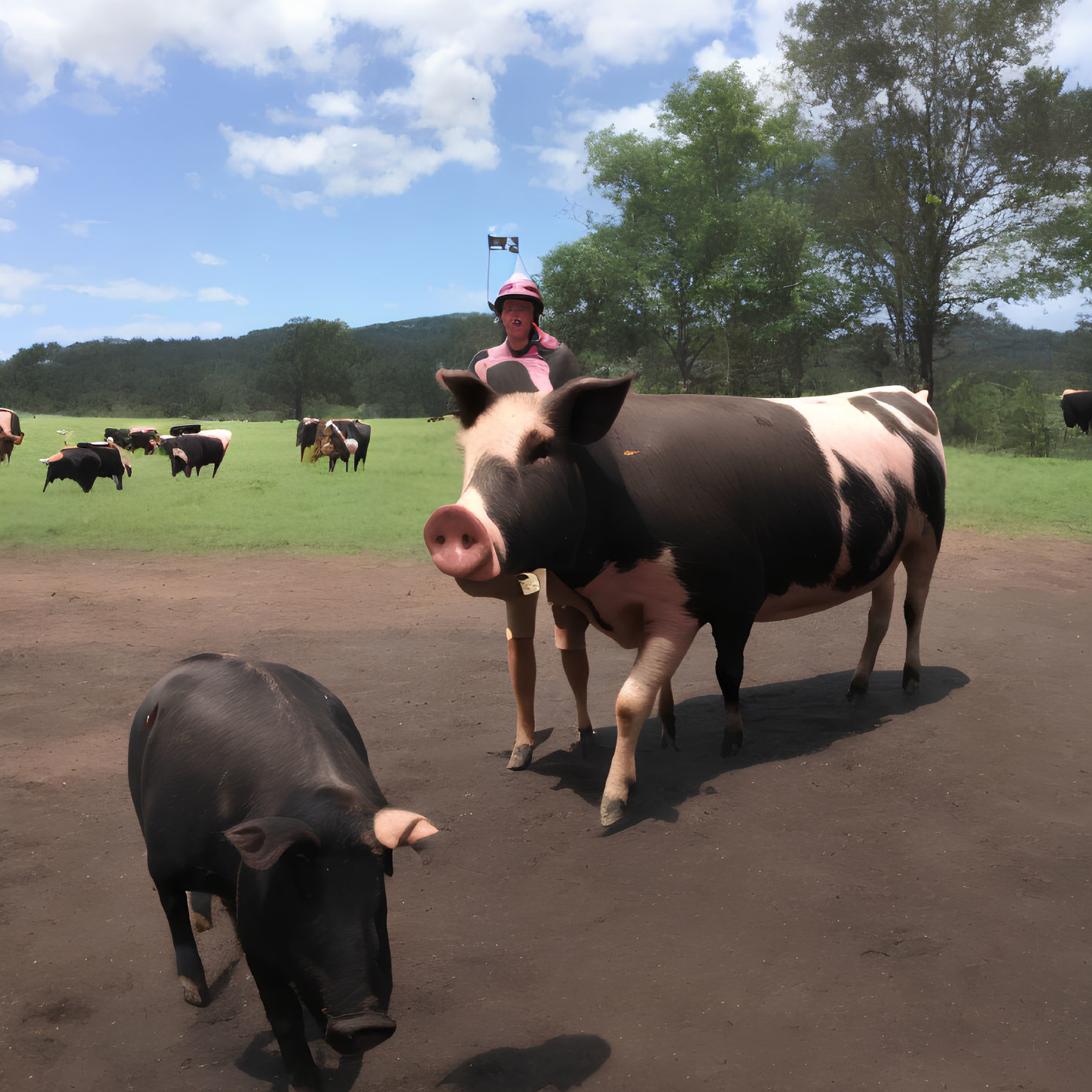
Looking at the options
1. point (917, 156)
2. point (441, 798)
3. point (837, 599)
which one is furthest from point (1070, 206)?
point (441, 798)

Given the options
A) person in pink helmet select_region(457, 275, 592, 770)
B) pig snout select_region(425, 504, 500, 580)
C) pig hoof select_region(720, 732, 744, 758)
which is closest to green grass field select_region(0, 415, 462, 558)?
person in pink helmet select_region(457, 275, 592, 770)

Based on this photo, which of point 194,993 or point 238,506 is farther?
point 238,506

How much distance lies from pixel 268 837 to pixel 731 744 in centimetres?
362

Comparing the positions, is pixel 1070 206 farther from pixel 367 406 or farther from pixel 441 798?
pixel 367 406

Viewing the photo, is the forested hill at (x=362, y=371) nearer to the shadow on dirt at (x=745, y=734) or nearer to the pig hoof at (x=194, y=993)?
the shadow on dirt at (x=745, y=734)

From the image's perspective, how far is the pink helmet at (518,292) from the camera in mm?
4988

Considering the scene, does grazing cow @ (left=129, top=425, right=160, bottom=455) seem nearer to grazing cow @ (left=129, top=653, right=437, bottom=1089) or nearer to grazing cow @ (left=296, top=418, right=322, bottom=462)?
grazing cow @ (left=296, top=418, right=322, bottom=462)

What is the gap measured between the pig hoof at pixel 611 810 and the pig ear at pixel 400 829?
2.35 m

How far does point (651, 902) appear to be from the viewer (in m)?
4.00

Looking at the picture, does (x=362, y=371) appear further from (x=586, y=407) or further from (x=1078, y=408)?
(x=586, y=407)

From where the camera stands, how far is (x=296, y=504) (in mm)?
17656

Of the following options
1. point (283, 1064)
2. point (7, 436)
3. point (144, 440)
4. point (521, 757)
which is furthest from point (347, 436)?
point (283, 1064)

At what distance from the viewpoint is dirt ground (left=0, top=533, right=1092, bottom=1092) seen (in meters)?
3.03

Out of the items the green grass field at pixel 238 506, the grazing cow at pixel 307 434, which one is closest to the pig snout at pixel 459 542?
the green grass field at pixel 238 506
